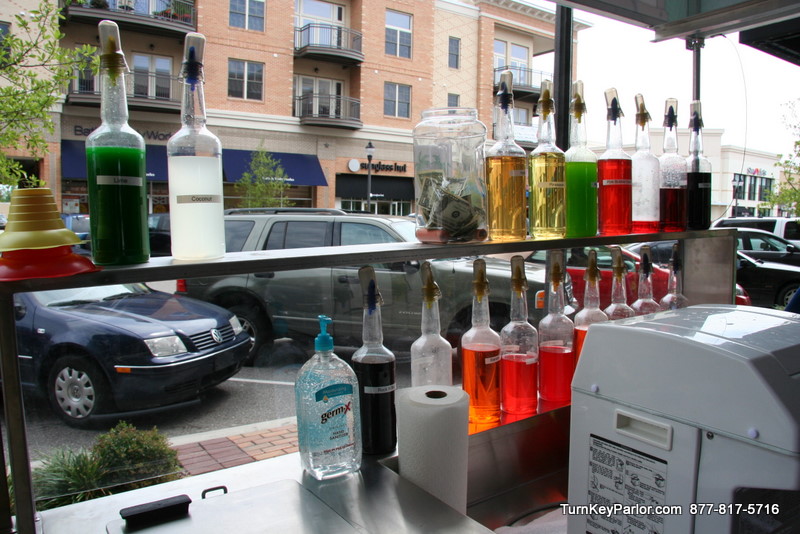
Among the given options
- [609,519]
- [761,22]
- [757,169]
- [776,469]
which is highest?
[757,169]

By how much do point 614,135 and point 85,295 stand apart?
2.17m

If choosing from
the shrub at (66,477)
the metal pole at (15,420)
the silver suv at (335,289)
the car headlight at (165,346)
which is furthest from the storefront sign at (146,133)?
the metal pole at (15,420)

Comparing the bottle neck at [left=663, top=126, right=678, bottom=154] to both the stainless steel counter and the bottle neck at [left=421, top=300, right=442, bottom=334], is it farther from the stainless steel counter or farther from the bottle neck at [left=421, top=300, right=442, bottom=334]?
the stainless steel counter

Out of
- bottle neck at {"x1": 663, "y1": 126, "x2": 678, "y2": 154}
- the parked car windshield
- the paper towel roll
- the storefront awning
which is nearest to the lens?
the paper towel roll

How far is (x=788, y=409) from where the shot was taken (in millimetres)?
686

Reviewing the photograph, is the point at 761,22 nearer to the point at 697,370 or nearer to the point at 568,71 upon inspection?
the point at 568,71

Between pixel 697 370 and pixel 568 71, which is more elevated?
pixel 568 71

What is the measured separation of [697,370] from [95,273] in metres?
0.83

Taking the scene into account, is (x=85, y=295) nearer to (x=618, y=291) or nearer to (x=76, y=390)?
(x=76, y=390)

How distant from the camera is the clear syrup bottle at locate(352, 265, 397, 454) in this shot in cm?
95

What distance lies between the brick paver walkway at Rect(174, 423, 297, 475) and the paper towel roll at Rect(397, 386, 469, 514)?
146 centimetres

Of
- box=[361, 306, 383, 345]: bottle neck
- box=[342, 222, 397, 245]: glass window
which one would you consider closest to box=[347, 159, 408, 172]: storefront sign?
box=[342, 222, 397, 245]: glass window

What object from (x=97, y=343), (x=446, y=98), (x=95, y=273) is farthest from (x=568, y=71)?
(x=446, y=98)

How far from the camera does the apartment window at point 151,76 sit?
25.6ft
